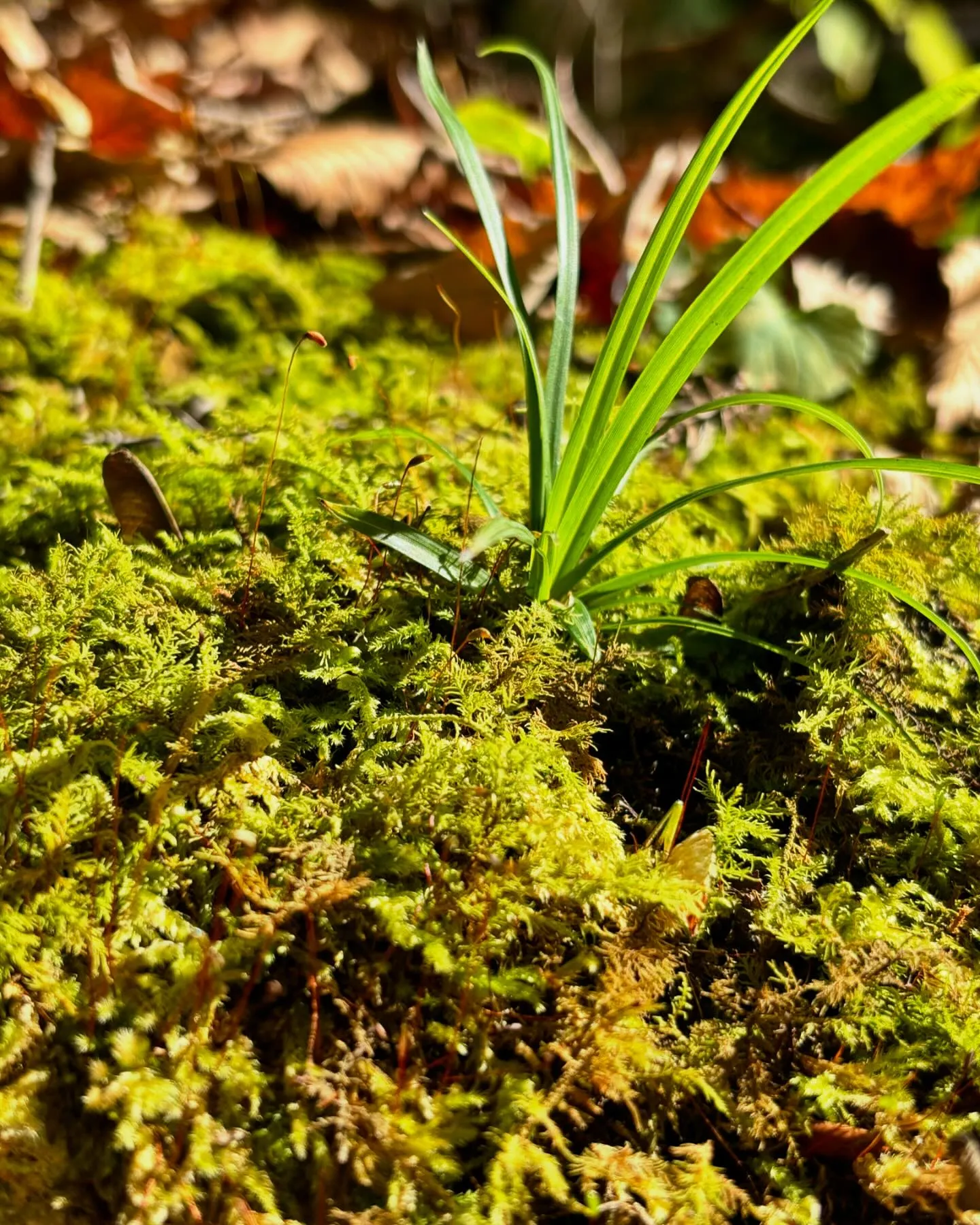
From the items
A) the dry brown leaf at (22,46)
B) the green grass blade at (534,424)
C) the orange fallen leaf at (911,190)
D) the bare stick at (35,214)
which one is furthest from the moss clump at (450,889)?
the orange fallen leaf at (911,190)

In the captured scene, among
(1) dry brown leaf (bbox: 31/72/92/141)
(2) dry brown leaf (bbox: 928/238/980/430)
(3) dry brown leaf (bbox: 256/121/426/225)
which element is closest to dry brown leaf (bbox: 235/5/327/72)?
(3) dry brown leaf (bbox: 256/121/426/225)

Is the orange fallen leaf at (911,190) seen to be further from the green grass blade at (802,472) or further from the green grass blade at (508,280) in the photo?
the green grass blade at (802,472)

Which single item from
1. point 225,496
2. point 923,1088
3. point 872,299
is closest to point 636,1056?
point 923,1088

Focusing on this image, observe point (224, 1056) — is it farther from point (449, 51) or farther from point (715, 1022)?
point (449, 51)

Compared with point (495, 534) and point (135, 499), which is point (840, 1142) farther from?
point (135, 499)

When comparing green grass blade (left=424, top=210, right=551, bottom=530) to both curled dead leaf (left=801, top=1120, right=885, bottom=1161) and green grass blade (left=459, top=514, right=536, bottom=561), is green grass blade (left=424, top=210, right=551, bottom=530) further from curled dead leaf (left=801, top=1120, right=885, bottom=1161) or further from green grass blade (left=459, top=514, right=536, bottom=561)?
curled dead leaf (left=801, top=1120, right=885, bottom=1161)
